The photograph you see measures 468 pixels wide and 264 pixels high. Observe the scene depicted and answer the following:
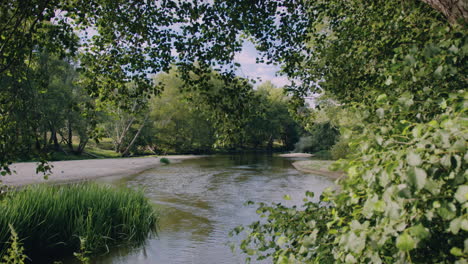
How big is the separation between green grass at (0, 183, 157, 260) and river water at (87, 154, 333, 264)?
1.70ft

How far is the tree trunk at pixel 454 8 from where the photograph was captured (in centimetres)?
296

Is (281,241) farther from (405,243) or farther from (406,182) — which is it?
(406,182)

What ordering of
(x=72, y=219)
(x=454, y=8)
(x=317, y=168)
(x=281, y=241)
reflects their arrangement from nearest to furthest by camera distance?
(x=281, y=241) → (x=454, y=8) → (x=72, y=219) → (x=317, y=168)

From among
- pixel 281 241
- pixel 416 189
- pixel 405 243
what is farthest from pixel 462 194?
pixel 281 241

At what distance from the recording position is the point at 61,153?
3619 cm

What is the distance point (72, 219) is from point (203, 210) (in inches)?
233

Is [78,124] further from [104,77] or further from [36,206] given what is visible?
[104,77]

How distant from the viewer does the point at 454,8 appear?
304 centimetres

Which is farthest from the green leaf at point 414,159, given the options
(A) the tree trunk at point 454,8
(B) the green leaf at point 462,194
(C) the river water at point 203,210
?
(C) the river water at point 203,210

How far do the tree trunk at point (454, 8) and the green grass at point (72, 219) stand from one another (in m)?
7.43

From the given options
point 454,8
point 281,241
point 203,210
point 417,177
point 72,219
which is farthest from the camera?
point 203,210

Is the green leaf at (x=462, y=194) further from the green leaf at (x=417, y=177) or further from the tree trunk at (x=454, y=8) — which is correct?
the tree trunk at (x=454, y=8)

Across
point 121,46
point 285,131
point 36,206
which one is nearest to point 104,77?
point 121,46

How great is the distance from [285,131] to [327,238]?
77.8 m
